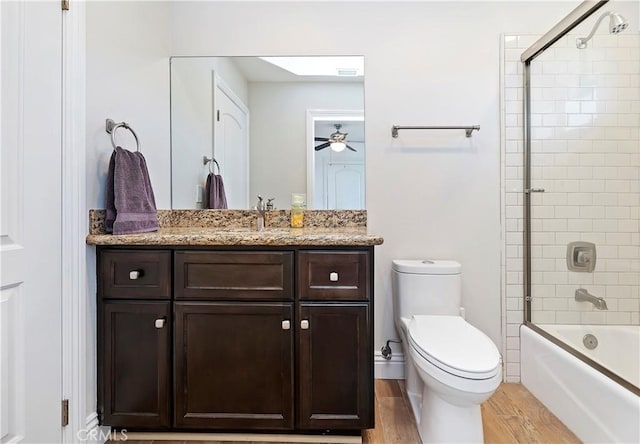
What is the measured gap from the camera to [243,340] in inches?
53.6

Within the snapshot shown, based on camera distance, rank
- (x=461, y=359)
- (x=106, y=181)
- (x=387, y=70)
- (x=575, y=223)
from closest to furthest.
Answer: (x=461, y=359) < (x=106, y=181) < (x=575, y=223) < (x=387, y=70)

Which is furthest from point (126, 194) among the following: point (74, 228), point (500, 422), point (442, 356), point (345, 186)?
point (500, 422)

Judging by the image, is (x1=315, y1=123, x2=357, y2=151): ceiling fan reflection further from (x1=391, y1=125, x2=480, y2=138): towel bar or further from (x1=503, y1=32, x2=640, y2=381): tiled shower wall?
(x1=503, y1=32, x2=640, y2=381): tiled shower wall

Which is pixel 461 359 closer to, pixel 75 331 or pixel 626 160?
pixel 626 160

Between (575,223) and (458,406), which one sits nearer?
(458,406)

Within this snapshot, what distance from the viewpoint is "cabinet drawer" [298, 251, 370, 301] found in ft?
4.45

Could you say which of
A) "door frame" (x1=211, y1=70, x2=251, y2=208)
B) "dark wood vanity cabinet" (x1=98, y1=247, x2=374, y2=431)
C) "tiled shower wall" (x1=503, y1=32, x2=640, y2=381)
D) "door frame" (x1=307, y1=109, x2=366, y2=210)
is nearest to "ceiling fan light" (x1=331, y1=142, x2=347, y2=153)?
"door frame" (x1=307, y1=109, x2=366, y2=210)

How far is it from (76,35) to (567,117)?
2.33 m

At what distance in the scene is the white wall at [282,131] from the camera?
1.98 m

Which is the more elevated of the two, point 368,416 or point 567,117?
point 567,117

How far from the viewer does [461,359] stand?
1.24 metres

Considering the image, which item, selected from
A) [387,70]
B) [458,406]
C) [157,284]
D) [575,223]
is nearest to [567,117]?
[575,223]

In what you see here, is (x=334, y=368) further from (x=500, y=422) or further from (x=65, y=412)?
(x=65, y=412)
